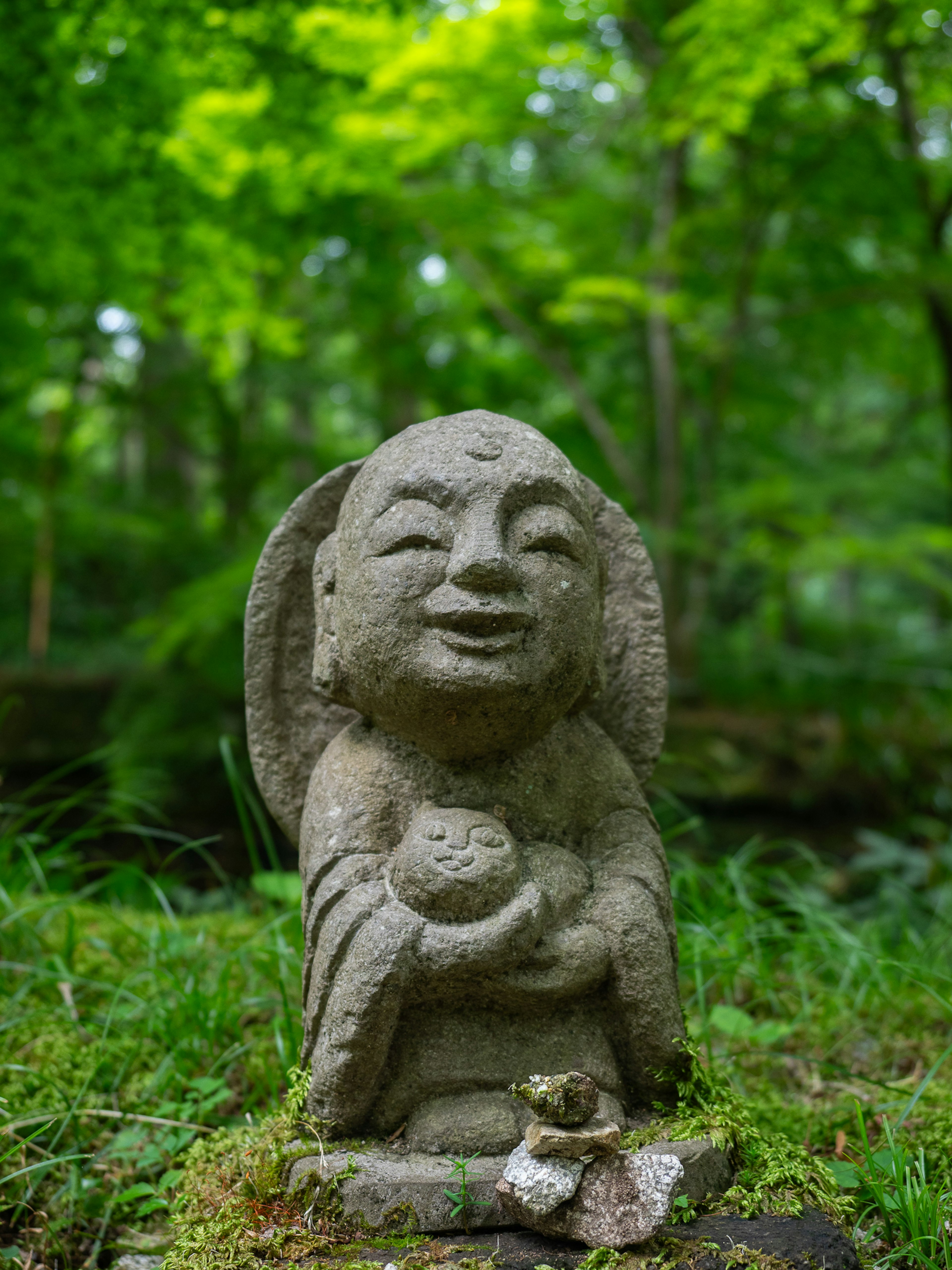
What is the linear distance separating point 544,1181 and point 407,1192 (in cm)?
30

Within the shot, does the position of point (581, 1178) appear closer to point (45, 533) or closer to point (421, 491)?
point (421, 491)

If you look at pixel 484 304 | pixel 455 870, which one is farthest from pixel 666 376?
pixel 455 870

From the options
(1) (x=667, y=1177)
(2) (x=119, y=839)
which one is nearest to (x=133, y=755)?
(2) (x=119, y=839)

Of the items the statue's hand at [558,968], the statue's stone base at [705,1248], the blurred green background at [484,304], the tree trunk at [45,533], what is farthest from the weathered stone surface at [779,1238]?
the tree trunk at [45,533]

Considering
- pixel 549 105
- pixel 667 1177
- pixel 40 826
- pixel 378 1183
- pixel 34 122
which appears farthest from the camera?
pixel 549 105

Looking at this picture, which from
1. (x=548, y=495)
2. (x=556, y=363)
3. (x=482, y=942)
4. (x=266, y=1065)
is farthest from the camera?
(x=556, y=363)

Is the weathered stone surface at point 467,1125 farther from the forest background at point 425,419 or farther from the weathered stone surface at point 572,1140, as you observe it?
the forest background at point 425,419

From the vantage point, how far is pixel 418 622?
2193 millimetres

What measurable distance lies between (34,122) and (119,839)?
3946mm

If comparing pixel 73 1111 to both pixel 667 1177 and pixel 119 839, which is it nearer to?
pixel 667 1177

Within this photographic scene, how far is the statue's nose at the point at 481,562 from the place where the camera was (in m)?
2.14

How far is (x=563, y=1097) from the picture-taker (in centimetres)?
187

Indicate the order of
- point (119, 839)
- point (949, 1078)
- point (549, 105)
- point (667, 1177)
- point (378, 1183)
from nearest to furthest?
point (667, 1177), point (378, 1183), point (949, 1078), point (119, 839), point (549, 105)

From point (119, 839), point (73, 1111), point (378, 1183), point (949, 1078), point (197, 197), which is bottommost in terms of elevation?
point (119, 839)
